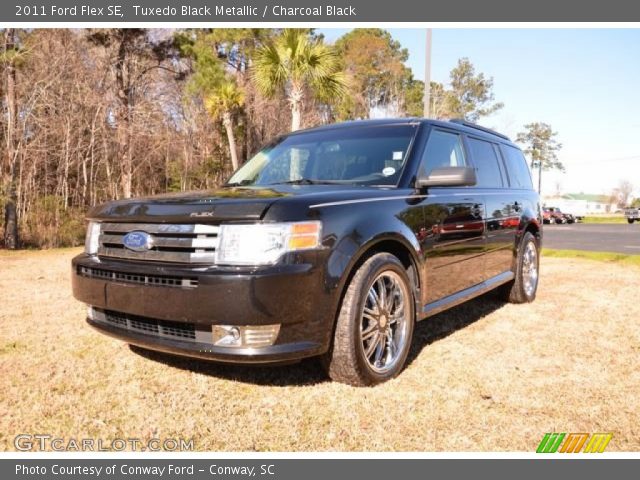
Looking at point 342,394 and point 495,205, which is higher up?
point 495,205

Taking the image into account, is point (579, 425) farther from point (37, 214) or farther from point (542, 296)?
point (37, 214)

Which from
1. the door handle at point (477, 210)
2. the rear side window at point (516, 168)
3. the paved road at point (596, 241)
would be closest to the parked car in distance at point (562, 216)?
the paved road at point (596, 241)

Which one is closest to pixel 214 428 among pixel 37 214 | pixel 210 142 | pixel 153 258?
pixel 153 258

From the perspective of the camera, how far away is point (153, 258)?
2.63 m

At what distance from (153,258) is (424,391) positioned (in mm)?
1831

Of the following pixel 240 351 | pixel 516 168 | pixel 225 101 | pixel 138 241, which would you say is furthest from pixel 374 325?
pixel 225 101

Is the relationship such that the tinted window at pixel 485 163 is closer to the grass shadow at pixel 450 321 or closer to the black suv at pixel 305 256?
the black suv at pixel 305 256

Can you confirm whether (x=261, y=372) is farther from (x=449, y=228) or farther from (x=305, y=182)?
(x=449, y=228)

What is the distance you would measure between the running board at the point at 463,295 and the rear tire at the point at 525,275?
11.2 inches

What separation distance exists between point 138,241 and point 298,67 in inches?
388

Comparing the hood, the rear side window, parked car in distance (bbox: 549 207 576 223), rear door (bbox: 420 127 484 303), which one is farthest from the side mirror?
parked car in distance (bbox: 549 207 576 223)

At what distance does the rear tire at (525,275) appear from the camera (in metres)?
5.38

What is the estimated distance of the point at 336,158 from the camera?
12.2 feet

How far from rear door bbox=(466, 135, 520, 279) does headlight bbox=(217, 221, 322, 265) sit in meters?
2.52
